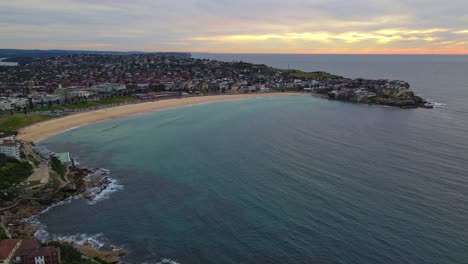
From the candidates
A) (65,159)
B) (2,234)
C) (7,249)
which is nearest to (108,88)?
(65,159)

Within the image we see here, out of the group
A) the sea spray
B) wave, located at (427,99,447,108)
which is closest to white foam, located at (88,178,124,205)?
the sea spray

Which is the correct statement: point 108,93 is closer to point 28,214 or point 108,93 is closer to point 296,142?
point 296,142

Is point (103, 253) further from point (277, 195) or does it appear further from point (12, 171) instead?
point (12, 171)

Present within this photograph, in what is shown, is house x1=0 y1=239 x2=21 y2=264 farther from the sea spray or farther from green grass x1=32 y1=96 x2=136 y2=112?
green grass x1=32 y1=96 x2=136 y2=112

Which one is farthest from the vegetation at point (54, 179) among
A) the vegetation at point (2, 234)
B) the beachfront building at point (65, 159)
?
the vegetation at point (2, 234)

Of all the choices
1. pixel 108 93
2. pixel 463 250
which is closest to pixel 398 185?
pixel 463 250

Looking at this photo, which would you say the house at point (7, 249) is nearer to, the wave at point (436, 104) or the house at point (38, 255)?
the house at point (38, 255)
